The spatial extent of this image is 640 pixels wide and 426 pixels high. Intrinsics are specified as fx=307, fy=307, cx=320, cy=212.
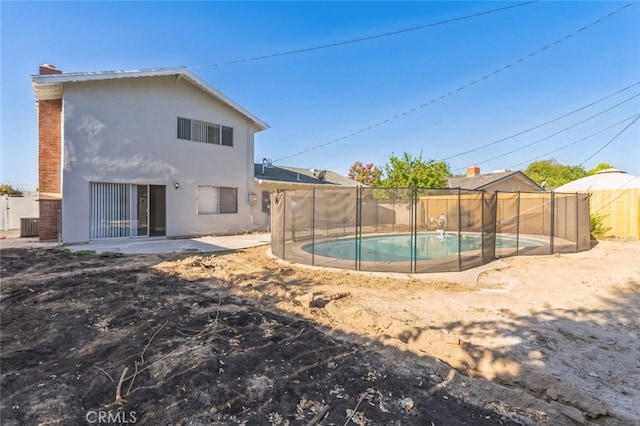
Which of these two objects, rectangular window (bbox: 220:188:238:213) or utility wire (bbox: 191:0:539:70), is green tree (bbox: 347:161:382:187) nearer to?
rectangular window (bbox: 220:188:238:213)

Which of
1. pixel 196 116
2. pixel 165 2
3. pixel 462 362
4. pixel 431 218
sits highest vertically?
pixel 165 2

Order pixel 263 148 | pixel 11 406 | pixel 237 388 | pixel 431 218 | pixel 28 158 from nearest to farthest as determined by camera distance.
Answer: pixel 11 406 < pixel 237 388 < pixel 431 218 < pixel 28 158 < pixel 263 148

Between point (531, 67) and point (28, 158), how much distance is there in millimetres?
23915

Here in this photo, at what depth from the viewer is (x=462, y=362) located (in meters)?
2.98

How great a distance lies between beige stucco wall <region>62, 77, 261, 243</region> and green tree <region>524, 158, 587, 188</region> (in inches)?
1446

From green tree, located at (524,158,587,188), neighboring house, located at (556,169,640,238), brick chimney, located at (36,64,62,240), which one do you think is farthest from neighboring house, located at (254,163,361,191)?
green tree, located at (524,158,587,188)

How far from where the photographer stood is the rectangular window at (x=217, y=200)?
13.0m

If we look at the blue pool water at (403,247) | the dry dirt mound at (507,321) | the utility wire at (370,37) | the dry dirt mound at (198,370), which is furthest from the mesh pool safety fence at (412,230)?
the utility wire at (370,37)

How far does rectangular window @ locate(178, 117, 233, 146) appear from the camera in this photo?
12.6 metres

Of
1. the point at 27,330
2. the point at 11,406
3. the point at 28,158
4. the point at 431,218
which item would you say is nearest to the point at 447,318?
the point at 11,406

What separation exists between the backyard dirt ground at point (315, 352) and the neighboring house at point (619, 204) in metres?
11.7

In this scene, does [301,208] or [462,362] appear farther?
[301,208]

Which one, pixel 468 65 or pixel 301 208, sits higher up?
pixel 468 65

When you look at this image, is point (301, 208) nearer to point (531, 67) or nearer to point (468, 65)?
point (468, 65)
